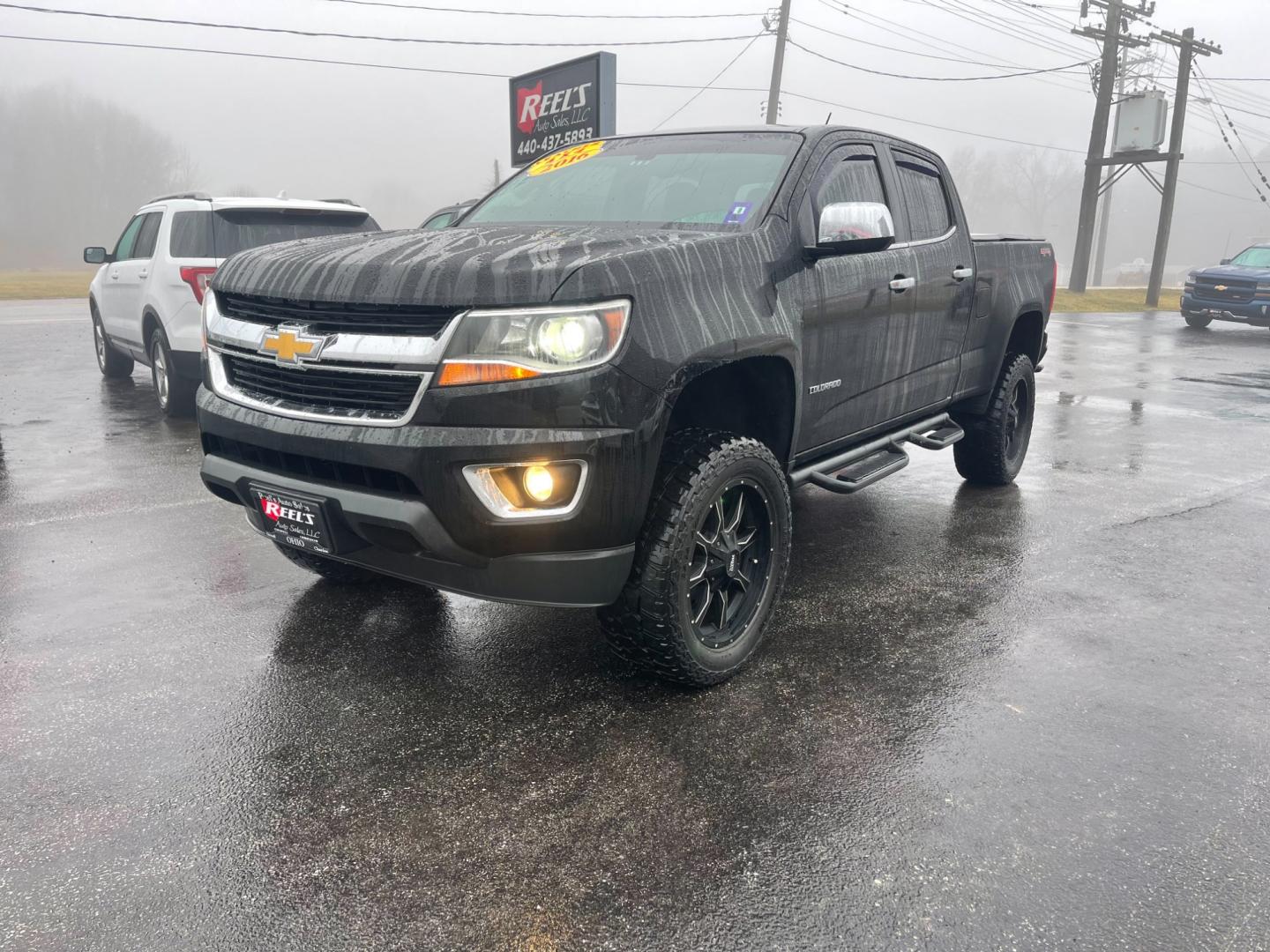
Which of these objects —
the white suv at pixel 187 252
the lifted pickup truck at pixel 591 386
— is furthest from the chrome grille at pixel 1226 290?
the lifted pickup truck at pixel 591 386

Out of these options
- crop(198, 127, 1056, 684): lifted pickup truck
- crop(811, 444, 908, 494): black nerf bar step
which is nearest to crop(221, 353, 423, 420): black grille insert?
crop(198, 127, 1056, 684): lifted pickup truck

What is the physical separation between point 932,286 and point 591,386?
2.66 meters

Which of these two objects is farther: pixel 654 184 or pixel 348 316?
pixel 654 184

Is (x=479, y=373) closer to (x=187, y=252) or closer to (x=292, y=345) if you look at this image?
(x=292, y=345)

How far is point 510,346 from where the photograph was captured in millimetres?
2789

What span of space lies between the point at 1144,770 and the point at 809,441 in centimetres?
168

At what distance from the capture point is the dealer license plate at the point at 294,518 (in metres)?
3.03

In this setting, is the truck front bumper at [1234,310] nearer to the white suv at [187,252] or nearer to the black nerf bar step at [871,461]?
the black nerf bar step at [871,461]

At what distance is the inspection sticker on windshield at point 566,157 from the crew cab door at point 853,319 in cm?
117

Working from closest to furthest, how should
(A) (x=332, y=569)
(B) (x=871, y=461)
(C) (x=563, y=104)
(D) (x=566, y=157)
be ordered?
(A) (x=332, y=569) → (B) (x=871, y=461) → (D) (x=566, y=157) → (C) (x=563, y=104)

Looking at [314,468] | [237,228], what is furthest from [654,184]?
[237,228]

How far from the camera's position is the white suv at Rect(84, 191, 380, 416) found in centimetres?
787

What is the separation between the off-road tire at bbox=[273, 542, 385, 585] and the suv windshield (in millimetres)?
4222

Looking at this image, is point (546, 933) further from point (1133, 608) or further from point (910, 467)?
point (910, 467)
